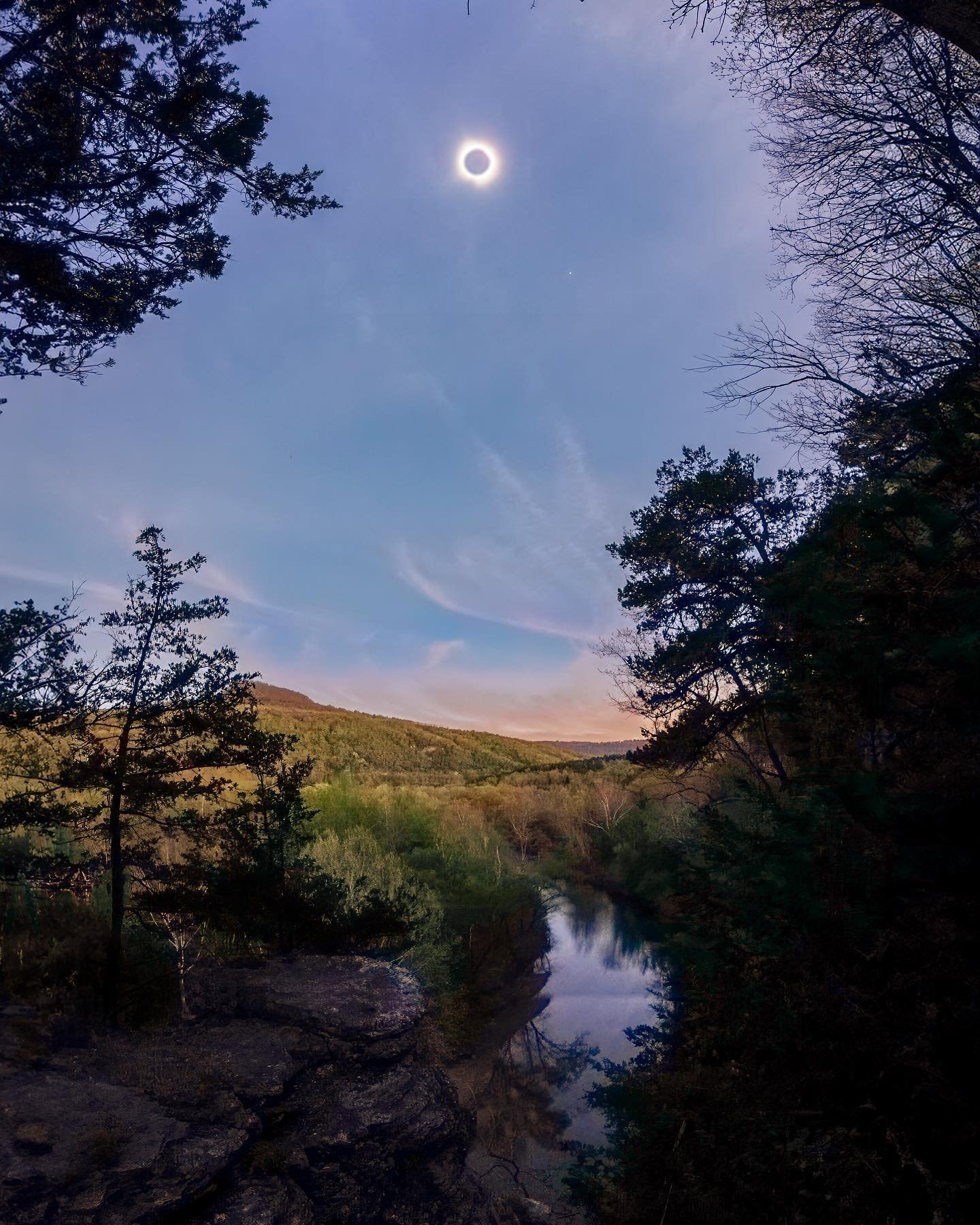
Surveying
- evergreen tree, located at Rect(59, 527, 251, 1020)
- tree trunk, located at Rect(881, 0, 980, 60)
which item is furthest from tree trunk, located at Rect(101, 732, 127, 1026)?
tree trunk, located at Rect(881, 0, 980, 60)

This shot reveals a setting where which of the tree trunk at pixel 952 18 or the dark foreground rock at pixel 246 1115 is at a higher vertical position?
the tree trunk at pixel 952 18

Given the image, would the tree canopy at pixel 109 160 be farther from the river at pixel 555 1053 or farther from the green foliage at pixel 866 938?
the river at pixel 555 1053

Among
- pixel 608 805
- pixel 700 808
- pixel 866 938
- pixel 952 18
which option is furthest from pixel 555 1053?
pixel 608 805

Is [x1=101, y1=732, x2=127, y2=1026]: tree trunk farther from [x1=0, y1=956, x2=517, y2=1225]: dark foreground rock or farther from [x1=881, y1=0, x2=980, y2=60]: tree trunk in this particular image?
[x1=881, y1=0, x2=980, y2=60]: tree trunk

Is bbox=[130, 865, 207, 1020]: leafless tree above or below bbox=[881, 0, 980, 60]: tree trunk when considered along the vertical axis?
below

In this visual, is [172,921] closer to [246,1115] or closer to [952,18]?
[246,1115]

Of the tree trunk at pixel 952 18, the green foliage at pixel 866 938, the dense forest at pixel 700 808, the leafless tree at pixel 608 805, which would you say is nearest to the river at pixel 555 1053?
the dense forest at pixel 700 808
